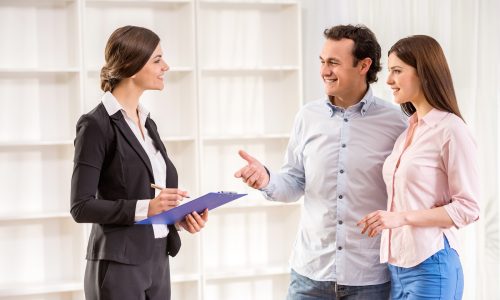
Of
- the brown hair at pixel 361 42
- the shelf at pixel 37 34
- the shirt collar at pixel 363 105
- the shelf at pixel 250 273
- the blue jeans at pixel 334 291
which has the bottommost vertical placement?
the shelf at pixel 250 273

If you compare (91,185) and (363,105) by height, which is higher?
(363,105)

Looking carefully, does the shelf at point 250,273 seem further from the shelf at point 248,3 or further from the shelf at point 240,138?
the shelf at point 248,3

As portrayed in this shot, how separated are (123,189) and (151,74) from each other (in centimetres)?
43

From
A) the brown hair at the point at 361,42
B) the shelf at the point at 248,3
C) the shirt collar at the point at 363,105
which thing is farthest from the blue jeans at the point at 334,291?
the shelf at the point at 248,3

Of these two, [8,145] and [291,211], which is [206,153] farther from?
[8,145]

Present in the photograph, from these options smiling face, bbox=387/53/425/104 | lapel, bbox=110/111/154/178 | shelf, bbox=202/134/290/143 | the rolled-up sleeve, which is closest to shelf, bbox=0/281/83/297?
shelf, bbox=202/134/290/143

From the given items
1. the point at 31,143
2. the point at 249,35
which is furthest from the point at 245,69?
the point at 31,143

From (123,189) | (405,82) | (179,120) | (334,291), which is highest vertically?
(405,82)

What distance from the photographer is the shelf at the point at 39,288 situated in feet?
13.9

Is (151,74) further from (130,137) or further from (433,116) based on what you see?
(433,116)

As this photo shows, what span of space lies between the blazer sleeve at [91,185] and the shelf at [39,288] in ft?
6.72

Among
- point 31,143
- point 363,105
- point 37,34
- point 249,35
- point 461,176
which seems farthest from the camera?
point 249,35

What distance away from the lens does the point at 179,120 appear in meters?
4.72

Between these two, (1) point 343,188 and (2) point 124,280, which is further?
(1) point 343,188
